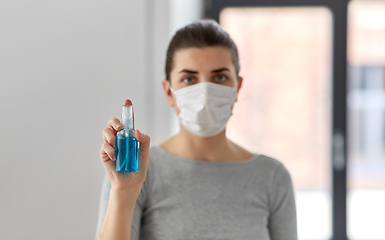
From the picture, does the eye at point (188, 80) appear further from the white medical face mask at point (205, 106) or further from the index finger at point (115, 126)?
the index finger at point (115, 126)

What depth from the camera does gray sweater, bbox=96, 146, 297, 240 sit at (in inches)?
42.9

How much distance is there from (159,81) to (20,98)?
2.27ft

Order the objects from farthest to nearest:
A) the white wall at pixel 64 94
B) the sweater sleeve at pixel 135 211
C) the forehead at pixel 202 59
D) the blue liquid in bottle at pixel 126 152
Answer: the white wall at pixel 64 94 → the forehead at pixel 202 59 → the sweater sleeve at pixel 135 211 → the blue liquid in bottle at pixel 126 152

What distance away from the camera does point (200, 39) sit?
1.15m

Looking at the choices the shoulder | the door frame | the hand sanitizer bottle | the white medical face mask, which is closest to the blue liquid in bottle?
the hand sanitizer bottle

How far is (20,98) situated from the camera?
1.64 meters

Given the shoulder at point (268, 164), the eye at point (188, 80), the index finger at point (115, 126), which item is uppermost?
the eye at point (188, 80)

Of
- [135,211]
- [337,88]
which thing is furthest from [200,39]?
[337,88]

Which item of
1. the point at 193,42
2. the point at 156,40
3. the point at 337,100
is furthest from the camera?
the point at 337,100

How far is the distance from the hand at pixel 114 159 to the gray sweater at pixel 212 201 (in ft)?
0.45

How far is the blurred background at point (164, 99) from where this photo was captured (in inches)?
65.7

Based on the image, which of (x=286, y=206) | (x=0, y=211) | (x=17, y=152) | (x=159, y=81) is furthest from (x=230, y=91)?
(x=0, y=211)

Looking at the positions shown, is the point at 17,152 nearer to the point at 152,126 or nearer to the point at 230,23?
Result: the point at 152,126

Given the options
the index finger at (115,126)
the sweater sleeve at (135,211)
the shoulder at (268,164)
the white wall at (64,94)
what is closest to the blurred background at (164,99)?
the white wall at (64,94)
